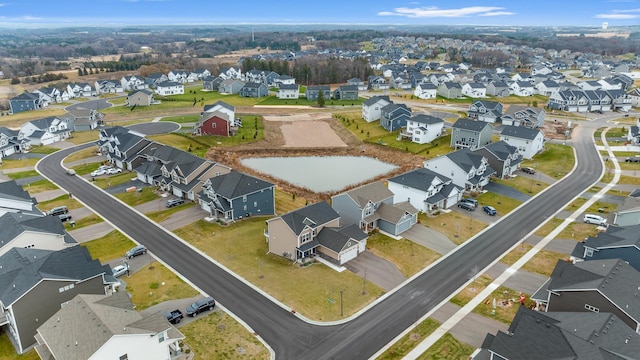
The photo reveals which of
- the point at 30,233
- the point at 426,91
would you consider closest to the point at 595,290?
the point at 30,233

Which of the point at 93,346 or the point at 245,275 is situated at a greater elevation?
the point at 93,346

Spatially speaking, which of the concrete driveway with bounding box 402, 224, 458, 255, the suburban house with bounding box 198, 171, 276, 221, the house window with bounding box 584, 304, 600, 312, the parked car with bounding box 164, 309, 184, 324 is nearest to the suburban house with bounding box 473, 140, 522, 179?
the concrete driveway with bounding box 402, 224, 458, 255

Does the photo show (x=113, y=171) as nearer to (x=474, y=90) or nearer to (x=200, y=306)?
(x=200, y=306)

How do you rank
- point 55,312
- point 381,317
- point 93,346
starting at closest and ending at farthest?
point 93,346, point 55,312, point 381,317

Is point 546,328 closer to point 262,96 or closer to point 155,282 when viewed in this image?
point 155,282

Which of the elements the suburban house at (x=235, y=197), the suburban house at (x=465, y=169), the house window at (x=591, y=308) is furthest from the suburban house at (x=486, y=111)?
the house window at (x=591, y=308)

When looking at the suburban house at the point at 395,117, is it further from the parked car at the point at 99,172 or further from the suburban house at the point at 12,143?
the suburban house at the point at 12,143

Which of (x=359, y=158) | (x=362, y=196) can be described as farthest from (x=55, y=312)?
(x=359, y=158)
